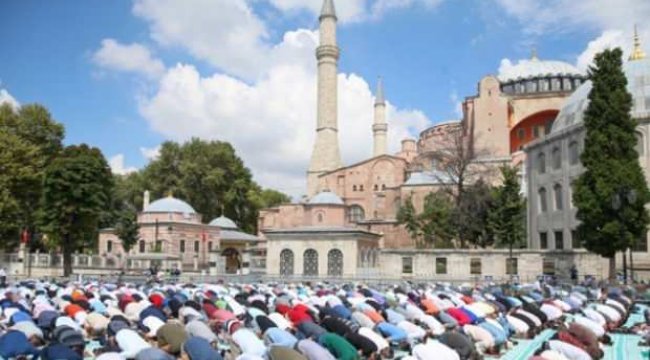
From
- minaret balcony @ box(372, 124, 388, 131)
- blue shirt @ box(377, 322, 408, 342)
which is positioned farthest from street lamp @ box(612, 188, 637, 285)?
minaret balcony @ box(372, 124, 388, 131)

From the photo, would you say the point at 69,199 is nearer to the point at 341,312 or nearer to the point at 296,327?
the point at 341,312

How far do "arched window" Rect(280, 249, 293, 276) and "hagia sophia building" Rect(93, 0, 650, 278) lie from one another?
59 mm

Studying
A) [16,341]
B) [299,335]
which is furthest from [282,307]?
[16,341]

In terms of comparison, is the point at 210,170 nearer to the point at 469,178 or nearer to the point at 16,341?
the point at 469,178

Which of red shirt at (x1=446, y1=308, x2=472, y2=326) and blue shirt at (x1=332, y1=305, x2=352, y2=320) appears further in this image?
blue shirt at (x1=332, y1=305, x2=352, y2=320)

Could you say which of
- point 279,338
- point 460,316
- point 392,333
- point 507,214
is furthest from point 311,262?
point 279,338

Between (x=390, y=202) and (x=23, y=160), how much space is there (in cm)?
3062

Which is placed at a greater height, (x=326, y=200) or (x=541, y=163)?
(x=541, y=163)

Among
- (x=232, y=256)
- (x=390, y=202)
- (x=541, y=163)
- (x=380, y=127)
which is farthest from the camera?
(x=380, y=127)

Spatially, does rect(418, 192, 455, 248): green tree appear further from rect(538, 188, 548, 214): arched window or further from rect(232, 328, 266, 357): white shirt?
rect(232, 328, 266, 357): white shirt

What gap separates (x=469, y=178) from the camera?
42219mm

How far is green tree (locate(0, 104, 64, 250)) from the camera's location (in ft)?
124

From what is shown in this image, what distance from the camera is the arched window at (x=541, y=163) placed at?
3541cm

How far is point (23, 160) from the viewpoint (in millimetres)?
39250
